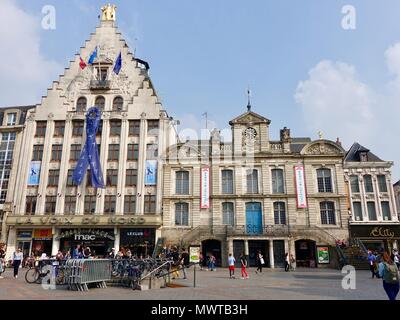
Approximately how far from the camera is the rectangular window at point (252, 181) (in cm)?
3362

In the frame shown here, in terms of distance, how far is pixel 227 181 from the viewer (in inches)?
1342

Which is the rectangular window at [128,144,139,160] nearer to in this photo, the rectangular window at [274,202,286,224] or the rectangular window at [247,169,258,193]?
the rectangular window at [247,169,258,193]

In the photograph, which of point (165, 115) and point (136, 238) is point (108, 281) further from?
point (165, 115)

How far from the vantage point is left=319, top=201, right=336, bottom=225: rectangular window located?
1267 inches

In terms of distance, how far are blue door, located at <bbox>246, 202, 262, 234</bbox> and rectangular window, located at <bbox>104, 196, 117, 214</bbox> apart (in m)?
13.6

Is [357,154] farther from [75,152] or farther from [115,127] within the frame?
[75,152]

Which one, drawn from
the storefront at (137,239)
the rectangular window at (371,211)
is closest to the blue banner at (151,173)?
the storefront at (137,239)

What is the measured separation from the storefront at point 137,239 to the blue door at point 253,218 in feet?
30.8

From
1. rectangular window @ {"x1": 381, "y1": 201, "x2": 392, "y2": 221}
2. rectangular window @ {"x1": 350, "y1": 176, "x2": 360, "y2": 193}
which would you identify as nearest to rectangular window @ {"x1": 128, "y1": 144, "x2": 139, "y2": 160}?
rectangular window @ {"x1": 350, "y1": 176, "x2": 360, "y2": 193}

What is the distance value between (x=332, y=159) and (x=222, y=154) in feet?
36.7

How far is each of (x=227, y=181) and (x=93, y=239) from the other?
14620 mm

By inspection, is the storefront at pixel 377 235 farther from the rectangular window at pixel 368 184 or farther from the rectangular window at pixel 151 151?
the rectangular window at pixel 151 151

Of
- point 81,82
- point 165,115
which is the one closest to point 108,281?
point 165,115

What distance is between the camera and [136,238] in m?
32.8
